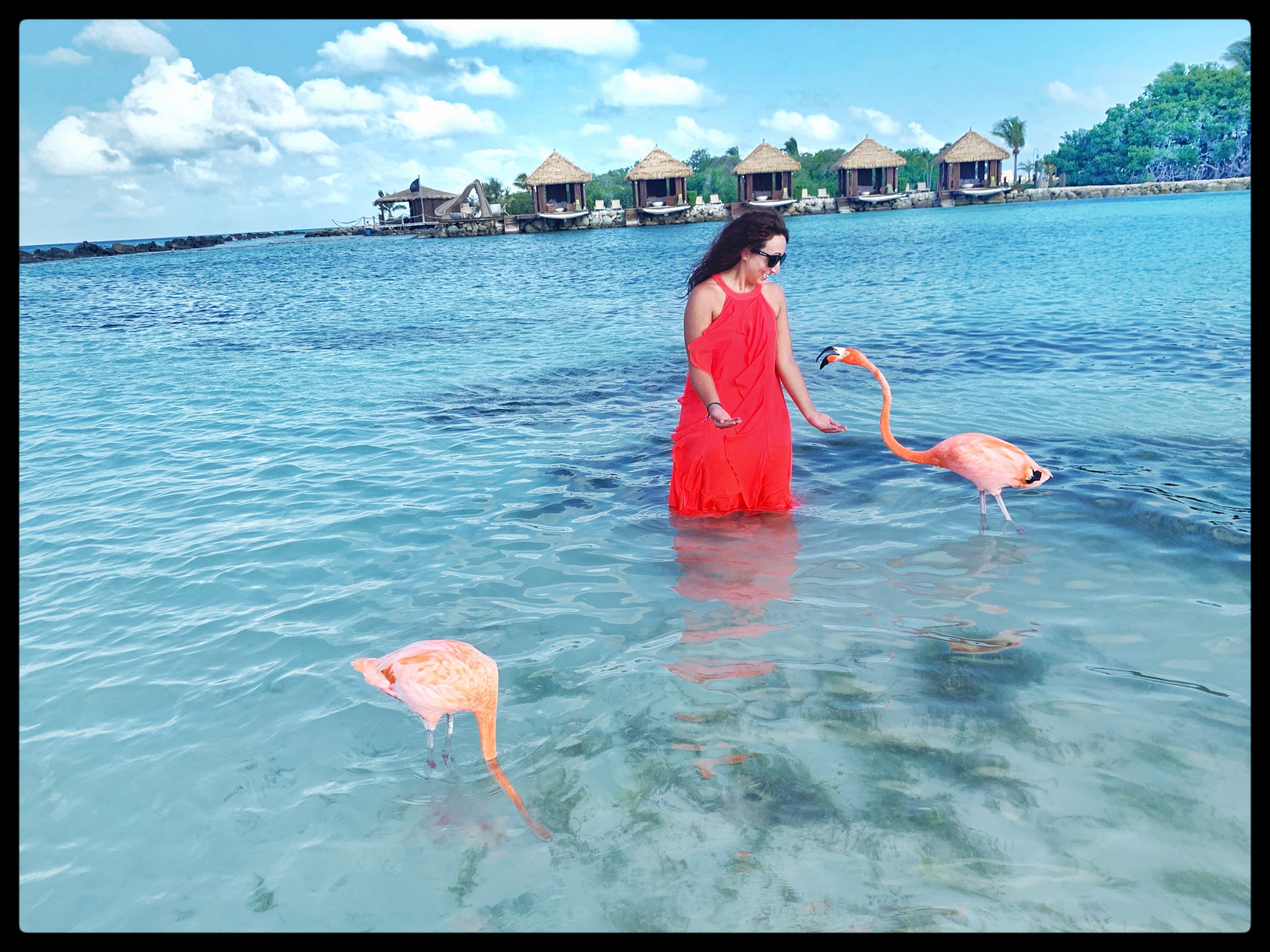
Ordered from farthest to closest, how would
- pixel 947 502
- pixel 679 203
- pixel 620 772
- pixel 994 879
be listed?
pixel 679 203
pixel 947 502
pixel 620 772
pixel 994 879

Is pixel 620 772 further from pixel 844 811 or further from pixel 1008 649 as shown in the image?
pixel 1008 649

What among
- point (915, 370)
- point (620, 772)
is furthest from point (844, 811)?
point (915, 370)

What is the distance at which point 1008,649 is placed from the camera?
156 inches

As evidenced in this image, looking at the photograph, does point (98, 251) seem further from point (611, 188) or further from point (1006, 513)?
point (1006, 513)

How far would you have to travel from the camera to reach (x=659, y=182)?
7619cm

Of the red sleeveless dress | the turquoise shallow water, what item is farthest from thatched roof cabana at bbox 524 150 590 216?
A: the red sleeveless dress

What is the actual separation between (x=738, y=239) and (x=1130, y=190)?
8267cm

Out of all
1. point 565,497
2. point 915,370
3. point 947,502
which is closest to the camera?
point 947,502

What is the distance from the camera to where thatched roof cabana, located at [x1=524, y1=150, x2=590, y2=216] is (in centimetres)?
7019

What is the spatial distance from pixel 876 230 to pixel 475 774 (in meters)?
51.2

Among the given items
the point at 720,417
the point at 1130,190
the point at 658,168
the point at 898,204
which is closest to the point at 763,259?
the point at 720,417

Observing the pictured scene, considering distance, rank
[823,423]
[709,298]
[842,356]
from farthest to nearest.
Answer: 1. [823,423]
2. [842,356]
3. [709,298]

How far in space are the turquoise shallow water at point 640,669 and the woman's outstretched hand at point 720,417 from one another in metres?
0.98

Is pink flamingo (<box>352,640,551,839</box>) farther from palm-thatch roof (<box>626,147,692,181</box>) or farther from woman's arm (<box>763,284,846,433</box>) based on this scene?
palm-thatch roof (<box>626,147,692,181</box>)
